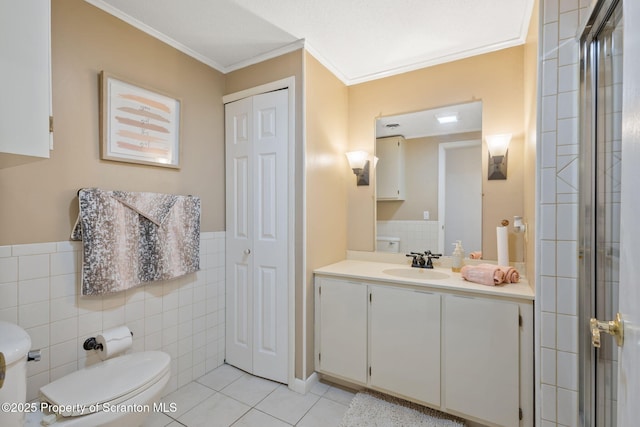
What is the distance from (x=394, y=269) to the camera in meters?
2.21

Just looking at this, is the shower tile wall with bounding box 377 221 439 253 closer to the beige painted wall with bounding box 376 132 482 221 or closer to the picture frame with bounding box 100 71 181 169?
the beige painted wall with bounding box 376 132 482 221

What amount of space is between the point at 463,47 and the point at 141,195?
238cm

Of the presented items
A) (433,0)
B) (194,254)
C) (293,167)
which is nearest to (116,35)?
(293,167)

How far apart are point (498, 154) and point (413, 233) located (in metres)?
0.83

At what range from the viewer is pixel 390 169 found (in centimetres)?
248

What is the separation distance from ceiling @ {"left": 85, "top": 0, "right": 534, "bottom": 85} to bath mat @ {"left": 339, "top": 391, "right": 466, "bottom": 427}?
2428mm

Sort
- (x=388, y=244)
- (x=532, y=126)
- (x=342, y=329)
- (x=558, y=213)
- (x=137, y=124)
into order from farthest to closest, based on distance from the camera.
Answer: (x=388, y=244) < (x=342, y=329) < (x=137, y=124) < (x=532, y=126) < (x=558, y=213)

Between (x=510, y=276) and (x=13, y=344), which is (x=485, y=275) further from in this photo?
(x=13, y=344)

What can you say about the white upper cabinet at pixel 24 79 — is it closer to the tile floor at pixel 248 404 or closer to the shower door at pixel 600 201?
the tile floor at pixel 248 404

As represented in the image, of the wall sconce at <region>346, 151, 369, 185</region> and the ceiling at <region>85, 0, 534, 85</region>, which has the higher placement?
the ceiling at <region>85, 0, 534, 85</region>

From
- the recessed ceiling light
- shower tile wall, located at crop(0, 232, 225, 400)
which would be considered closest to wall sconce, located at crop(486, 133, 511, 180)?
the recessed ceiling light

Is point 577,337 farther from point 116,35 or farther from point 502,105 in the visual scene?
point 116,35

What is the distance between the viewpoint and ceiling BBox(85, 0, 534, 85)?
5.42 ft

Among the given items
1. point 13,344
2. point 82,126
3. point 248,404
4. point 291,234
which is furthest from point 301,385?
point 82,126
